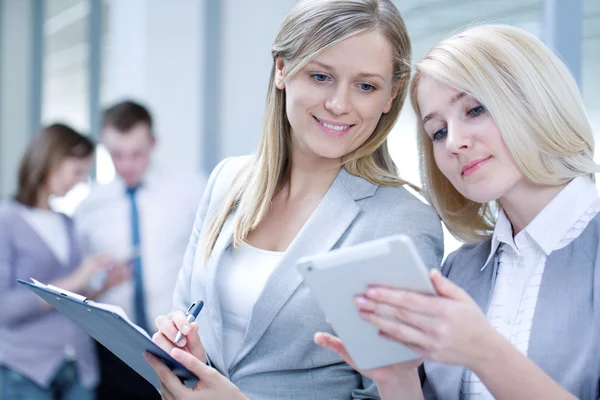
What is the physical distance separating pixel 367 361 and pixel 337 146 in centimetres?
60

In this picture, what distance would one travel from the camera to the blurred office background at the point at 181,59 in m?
2.17

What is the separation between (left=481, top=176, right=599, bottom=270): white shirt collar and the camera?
142cm

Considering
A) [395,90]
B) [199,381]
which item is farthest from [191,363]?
[395,90]

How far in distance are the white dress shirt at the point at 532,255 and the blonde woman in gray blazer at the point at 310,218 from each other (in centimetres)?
18

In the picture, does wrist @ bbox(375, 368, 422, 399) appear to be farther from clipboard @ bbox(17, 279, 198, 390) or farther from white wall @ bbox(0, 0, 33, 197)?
white wall @ bbox(0, 0, 33, 197)

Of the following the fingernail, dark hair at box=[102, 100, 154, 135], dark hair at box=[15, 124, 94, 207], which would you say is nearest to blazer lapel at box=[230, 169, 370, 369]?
the fingernail

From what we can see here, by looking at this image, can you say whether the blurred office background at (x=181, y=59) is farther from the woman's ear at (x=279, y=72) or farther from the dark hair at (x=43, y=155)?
the dark hair at (x=43, y=155)

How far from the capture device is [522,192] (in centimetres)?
147

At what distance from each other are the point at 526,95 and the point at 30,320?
268cm

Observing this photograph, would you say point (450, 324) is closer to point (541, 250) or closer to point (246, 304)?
point (541, 250)

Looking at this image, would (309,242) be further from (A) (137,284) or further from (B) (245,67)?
(B) (245,67)

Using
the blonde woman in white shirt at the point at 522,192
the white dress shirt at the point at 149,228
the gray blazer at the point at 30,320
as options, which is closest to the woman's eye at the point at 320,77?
the blonde woman in white shirt at the point at 522,192

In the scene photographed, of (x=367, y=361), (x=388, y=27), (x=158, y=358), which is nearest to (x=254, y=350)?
(x=158, y=358)

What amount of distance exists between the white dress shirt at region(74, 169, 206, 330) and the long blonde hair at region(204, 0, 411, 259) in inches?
55.2
